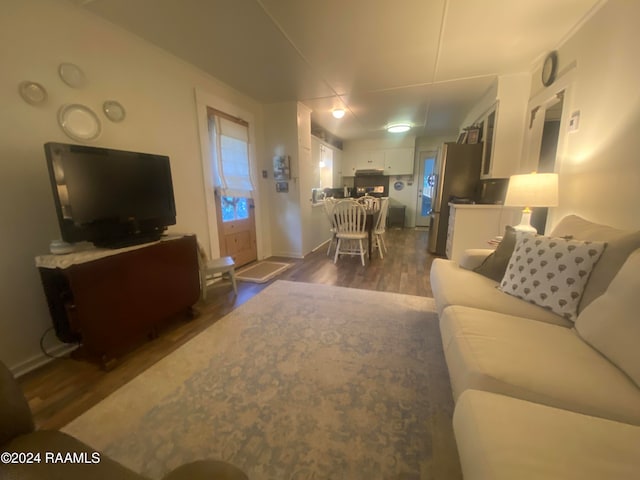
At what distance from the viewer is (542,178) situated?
2082mm

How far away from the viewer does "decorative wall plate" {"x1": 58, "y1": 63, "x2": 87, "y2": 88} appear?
1.77 metres

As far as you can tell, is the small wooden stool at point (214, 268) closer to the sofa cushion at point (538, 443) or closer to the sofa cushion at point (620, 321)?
the sofa cushion at point (538, 443)

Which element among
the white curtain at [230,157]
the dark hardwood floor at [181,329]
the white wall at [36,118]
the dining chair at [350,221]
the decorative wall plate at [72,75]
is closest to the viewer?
the dark hardwood floor at [181,329]

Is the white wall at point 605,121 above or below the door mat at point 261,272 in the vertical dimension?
above

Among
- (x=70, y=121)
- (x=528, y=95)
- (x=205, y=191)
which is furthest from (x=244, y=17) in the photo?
(x=528, y=95)

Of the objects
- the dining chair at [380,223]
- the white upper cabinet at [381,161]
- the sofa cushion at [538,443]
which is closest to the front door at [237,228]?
the dining chair at [380,223]

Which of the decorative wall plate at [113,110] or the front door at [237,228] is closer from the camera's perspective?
the decorative wall plate at [113,110]

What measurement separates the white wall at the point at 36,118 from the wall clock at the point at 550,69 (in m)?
3.88

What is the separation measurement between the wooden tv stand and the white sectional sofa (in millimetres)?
2009

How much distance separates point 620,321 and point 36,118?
330 cm

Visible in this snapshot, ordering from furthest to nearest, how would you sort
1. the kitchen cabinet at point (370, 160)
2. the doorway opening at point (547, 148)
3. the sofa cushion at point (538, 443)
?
the kitchen cabinet at point (370, 160), the doorway opening at point (547, 148), the sofa cushion at point (538, 443)

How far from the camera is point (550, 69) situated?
2498 millimetres

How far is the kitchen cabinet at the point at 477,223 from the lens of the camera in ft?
10.7

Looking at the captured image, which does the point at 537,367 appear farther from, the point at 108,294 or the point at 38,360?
the point at 38,360
